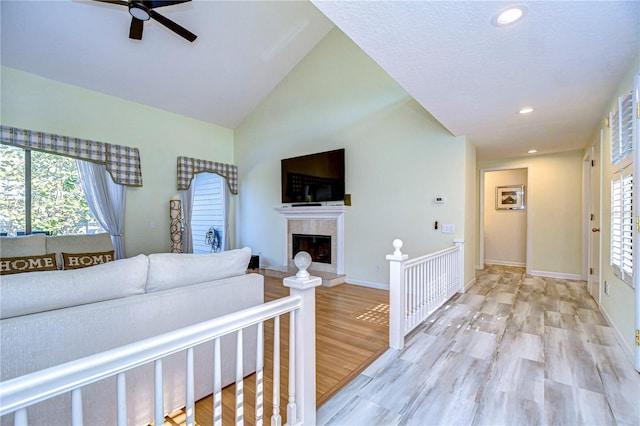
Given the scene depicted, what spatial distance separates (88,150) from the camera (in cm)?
448

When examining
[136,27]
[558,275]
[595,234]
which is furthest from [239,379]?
[558,275]

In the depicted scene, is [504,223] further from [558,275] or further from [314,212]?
[314,212]

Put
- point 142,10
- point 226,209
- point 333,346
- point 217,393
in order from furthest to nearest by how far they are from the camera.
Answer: point 226,209 → point 142,10 → point 333,346 → point 217,393

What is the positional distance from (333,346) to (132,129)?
16.4 feet

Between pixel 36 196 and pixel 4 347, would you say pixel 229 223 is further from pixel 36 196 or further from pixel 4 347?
pixel 4 347

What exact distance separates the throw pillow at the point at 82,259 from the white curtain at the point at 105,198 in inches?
23.4

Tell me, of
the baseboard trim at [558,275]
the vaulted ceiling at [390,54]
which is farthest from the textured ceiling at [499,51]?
the baseboard trim at [558,275]

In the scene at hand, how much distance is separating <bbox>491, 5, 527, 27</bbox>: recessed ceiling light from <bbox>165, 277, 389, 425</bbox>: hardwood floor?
2.42 metres

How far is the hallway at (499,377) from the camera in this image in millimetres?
1668

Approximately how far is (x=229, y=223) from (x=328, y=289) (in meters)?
3.13

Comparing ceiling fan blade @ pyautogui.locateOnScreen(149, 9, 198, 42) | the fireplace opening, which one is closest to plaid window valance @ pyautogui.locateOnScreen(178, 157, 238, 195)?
the fireplace opening

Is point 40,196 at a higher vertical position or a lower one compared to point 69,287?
higher

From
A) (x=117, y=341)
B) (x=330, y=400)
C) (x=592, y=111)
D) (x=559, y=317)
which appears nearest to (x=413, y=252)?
(x=559, y=317)

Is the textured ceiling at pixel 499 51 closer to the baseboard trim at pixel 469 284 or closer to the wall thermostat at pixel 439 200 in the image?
the wall thermostat at pixel 439 200
